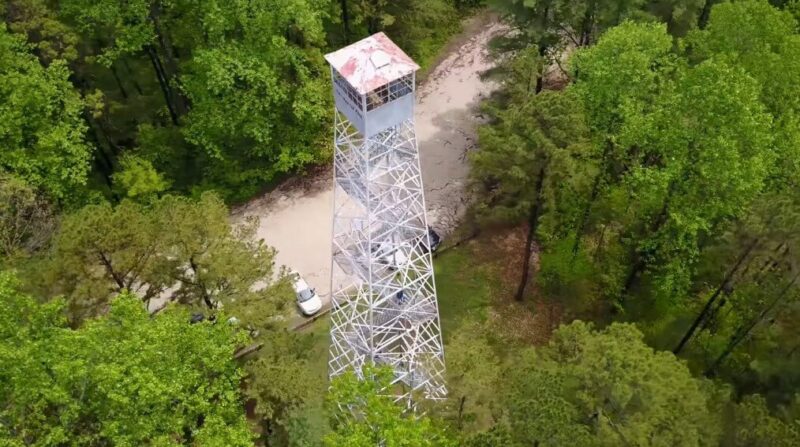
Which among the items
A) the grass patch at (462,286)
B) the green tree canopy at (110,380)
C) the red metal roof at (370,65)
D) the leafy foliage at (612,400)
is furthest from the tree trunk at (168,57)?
the leafy foliage at (612,400)

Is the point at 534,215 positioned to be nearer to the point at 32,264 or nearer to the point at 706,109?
the point at 706,109

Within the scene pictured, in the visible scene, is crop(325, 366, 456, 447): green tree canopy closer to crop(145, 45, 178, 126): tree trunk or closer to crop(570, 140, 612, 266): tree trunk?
crop(570, 140, 612, 266): tree trunk

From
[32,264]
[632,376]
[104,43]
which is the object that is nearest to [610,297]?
[632,376]

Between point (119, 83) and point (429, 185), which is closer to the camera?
point (429, 185)

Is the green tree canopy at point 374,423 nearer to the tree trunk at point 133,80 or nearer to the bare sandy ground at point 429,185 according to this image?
the bare sandy ground at point 429,185

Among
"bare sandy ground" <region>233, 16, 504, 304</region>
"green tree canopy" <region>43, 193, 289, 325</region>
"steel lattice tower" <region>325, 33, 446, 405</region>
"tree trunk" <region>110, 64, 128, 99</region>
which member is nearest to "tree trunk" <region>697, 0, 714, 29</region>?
"bare sandy ground" <region>233, 16, 504, 304</region>

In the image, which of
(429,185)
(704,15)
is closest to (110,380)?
(429,185)

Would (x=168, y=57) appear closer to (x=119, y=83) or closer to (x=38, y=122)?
(x=119, y=83)
